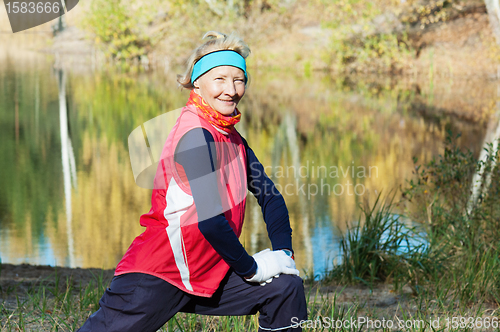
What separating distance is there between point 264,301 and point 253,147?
10.5 m

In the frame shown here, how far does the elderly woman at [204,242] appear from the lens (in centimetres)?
223

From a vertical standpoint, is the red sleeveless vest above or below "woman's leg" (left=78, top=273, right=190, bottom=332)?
above

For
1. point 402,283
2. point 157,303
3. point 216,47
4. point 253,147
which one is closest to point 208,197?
point 157,303

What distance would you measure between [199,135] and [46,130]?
14.0 meters

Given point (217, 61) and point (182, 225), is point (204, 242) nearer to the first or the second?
point (182, 225)

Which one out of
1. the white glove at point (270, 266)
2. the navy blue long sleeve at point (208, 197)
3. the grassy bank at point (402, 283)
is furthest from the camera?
the grassy bank at point (402, 283)

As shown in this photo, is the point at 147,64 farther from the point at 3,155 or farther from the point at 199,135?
the point at 199,135

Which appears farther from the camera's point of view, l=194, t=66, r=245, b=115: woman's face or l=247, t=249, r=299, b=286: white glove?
l=194, t=66, r=245, b=115: woman's face

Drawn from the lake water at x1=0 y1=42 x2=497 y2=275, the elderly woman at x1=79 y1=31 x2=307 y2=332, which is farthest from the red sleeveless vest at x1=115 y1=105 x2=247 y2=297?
the lake water at x1=0 y1=42 x2=497 y2=275

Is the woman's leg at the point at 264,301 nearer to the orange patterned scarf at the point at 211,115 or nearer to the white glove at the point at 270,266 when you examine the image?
the white glove at the point at 270,266

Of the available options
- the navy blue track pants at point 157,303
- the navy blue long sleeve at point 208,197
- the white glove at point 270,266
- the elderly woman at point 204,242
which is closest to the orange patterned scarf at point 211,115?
the elderly woman at point 204,242

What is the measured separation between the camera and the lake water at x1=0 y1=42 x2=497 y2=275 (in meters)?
7.49

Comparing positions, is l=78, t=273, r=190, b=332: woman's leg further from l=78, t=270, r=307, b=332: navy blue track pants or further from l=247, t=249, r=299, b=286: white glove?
l=247, t=249, r=299, b=286: white glove

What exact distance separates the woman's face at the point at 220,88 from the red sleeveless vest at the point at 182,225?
0.10 m
